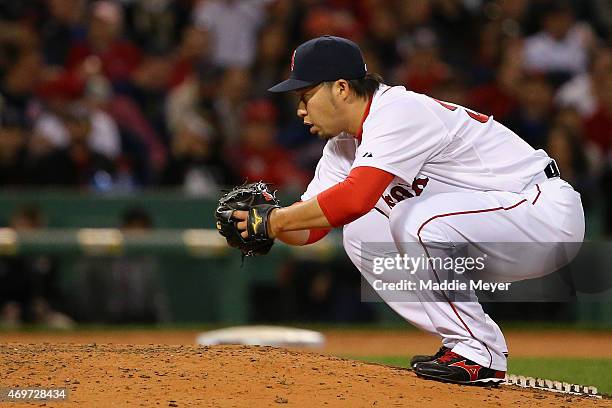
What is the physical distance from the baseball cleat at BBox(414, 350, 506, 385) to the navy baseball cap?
1305 millimetres

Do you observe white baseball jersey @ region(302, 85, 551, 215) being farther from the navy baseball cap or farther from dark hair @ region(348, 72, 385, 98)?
the navy baseball cap

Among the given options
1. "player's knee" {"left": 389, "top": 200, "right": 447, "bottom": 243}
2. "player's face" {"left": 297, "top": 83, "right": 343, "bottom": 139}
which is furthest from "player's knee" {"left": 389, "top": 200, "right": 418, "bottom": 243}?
"player's face" {"left": 297, "top": 83, "right": 343, "bottom": 139}

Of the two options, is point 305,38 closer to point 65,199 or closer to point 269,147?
point 269,147

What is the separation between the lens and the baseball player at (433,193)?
484cm

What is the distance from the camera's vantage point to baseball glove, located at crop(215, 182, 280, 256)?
4922mm

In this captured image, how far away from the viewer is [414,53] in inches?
454

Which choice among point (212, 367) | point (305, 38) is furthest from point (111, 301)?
point (212, 367)

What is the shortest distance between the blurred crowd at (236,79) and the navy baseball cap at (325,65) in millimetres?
5340

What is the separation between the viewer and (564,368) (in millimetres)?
6902

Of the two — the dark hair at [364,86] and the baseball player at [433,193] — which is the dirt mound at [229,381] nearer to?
the baseball player at [433,193]

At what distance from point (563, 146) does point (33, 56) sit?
505cm

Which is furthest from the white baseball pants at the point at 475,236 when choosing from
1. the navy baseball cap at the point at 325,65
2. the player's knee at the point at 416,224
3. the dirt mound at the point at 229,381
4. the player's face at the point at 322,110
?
the navy baseball cap at the point at 325,65

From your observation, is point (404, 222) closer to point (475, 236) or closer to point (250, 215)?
point (475, 236)

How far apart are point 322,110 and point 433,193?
648 millimetres
